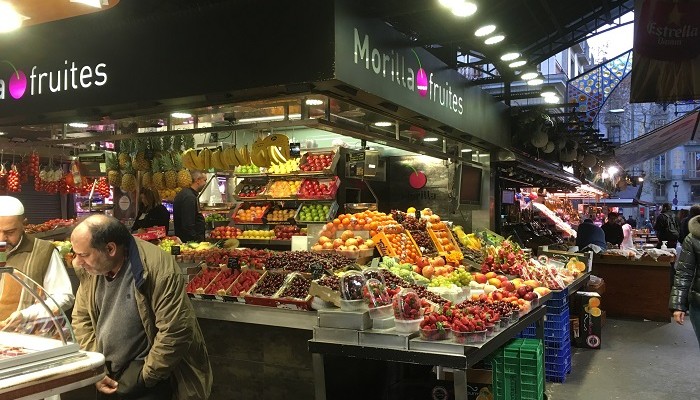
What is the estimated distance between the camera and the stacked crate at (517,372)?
4480 millimetres

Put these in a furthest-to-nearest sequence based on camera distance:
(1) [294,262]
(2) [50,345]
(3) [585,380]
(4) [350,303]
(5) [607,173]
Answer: (5) [607,173] < (3) [585,380] < (1) [294,262] < (4) [350,303] < (2) [50,345]

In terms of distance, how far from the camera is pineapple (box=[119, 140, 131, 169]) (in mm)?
7332

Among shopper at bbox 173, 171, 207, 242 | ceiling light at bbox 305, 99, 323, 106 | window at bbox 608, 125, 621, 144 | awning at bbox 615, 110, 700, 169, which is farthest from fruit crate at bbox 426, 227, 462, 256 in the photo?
window at bbox 608, 125, 621, 144

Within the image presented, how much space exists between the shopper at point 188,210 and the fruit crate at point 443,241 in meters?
3.56

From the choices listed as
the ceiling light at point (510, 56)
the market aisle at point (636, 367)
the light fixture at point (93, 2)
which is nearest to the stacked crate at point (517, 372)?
the market aisle at point (636, 367)

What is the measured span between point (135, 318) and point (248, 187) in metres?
7.02

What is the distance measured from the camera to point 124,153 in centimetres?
737

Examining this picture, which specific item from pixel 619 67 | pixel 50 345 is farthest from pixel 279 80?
pixel 619 67

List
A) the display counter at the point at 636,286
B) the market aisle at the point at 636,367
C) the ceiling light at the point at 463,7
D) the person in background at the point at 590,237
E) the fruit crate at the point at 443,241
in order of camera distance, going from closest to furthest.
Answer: the ceiling light at the point at 463,7, the market aisle at the point at 636,367, the fruit crate at the point at 443,241, the display counter at the point at 636,286, the person in background at the point at 590,237

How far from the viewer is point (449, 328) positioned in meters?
3.76

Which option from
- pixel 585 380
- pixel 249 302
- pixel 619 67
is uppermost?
pixel 619 67

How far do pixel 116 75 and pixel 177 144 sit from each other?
1627mm

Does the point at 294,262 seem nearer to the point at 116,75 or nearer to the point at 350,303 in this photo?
the point at 350,303

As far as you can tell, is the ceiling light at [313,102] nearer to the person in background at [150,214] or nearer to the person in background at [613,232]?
the person in background at [150,214]
